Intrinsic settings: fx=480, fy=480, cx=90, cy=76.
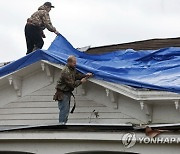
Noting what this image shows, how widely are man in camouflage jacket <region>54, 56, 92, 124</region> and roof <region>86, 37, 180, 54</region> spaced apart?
3.11m

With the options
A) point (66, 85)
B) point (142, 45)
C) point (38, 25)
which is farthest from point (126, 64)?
point (38, 25)

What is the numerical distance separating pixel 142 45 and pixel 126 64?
2413 mm

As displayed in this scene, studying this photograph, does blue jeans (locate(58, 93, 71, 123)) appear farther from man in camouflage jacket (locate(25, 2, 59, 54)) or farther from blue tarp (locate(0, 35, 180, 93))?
man in camouflage jacket (locate(25, 2, 59, 54))

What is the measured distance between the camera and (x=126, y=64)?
1020 cm

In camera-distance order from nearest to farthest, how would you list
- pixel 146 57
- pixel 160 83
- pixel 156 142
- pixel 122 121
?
pixel 156 142
pixel 160 83
pixel 122 121
pixel 146 57

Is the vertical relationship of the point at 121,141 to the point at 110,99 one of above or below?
below

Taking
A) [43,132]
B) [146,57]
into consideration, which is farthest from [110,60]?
[43,132]

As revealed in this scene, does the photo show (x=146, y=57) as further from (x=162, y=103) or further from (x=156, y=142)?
(x=156, y=142)

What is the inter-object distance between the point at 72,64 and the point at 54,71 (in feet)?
4.15

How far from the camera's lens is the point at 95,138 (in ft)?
27.8

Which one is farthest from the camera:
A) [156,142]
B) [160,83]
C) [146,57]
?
[146,57]
